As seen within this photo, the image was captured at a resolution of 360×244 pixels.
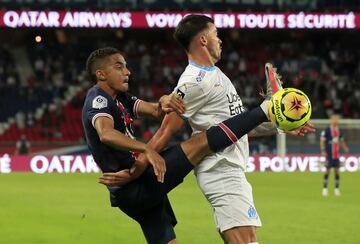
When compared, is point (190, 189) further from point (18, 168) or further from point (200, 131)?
point (200, 131)

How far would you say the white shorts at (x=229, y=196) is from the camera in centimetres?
557

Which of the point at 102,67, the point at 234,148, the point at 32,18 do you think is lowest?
the point at 234,148

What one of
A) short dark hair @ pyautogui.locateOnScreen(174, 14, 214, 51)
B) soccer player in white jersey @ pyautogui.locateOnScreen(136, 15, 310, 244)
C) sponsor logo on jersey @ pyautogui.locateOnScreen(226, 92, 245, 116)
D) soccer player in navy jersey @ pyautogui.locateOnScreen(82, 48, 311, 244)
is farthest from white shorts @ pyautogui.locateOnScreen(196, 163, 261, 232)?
short dark hair @ pyautogui.locateOnScreen(174, 14, 214, 51)

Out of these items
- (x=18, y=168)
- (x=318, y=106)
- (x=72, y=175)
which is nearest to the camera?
(x=72, y=175)

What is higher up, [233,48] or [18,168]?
[233,48]

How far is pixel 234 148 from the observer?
5734 millimetres

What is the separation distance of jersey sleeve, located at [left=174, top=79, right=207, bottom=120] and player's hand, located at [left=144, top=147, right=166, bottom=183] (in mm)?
367

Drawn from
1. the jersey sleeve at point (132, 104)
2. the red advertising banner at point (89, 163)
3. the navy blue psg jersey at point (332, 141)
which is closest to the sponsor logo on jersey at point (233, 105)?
the jersey sleeve at point (132, 104)

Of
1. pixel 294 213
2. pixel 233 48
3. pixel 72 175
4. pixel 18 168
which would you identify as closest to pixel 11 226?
pixel 294 213

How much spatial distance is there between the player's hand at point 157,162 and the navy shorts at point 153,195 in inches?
7.7

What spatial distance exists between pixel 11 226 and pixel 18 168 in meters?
15.2

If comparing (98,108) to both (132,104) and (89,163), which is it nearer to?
(132,104)

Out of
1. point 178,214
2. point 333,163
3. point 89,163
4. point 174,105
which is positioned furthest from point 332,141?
point 174,105

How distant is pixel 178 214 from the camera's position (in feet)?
47.8
